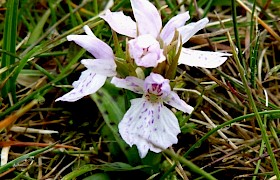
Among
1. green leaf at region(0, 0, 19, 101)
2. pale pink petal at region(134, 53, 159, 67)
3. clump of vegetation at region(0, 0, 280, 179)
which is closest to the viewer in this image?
pale pink petal at region(134, 53, 159, 67)

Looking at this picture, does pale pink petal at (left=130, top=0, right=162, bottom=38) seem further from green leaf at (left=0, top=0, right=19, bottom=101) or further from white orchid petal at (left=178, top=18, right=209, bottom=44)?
green leaf at (left=0, top=0, right=19, bottom=101)

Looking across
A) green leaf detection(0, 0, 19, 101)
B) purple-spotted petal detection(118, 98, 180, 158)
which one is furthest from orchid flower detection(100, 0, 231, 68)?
green leaf detection(0, 0, 19, 101)

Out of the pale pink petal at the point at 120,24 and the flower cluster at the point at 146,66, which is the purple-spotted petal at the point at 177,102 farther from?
the pale pink petal at the point at 120,24

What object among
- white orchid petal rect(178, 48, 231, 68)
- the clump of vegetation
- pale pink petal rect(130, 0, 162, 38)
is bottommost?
the clump of vegetation

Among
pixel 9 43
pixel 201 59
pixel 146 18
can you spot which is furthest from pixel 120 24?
pixel 9 43

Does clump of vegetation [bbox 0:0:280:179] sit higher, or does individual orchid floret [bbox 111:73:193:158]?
individual orchid floret [bbox 111:73:193:158]

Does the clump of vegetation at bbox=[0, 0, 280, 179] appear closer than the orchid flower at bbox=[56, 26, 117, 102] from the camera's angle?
No

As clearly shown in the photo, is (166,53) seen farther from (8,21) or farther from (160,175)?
(8,21)
